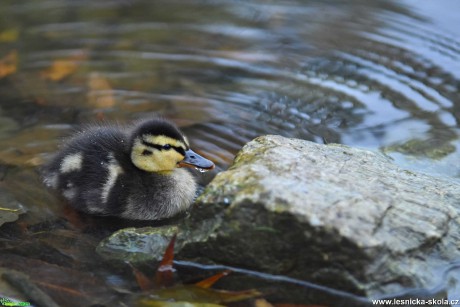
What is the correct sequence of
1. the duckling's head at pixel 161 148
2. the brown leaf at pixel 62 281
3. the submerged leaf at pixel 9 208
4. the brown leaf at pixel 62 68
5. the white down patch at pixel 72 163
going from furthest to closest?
the brown leaf at pixel 62 68
the white down patch at pixel 72 163
the duckling's head at pixel 161 148
the submerged leaf at pixel 9 208
the brown leaf at pixel 62 281

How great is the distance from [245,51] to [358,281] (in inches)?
164

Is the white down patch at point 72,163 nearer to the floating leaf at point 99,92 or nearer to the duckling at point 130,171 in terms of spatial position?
the duckling at point 130,171

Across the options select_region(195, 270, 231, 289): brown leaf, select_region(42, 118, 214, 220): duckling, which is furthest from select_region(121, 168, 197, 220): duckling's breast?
select_region(195, 270, 231, 289): brown leaf

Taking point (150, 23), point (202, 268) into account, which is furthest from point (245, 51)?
point (202, 268)

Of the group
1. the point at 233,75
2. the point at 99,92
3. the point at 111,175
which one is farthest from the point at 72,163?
the point at 233,75

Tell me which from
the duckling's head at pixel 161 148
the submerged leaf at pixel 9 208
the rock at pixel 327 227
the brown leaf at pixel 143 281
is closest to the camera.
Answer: the rock at pixel 327 227

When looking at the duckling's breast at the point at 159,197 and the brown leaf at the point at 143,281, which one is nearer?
the brown leaf at the point at 143,281

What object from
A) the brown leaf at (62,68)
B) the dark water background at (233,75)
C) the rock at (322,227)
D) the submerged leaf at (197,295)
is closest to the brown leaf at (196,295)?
the submerged leaf at (197,295)

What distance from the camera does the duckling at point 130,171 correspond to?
476 cm

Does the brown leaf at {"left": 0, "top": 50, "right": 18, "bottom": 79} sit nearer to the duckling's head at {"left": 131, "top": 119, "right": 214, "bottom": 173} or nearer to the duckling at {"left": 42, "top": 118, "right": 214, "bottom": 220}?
the duckling at {"left": 42, "top": 118, "right": 214, "bottom": 220}

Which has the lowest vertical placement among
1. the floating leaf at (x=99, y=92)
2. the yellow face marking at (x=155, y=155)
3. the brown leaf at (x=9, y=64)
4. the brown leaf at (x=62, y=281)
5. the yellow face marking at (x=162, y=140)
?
the brown leaf at (x=9, y=64)

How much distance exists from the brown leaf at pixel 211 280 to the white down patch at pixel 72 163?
1397 mm

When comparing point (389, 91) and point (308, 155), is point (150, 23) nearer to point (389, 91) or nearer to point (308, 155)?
point (389, 91)

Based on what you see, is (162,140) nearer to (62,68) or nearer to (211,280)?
(211,280)
